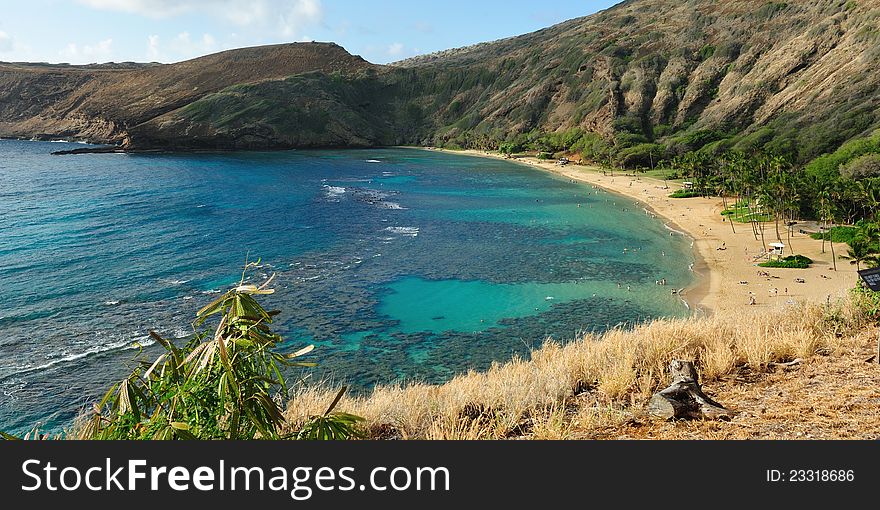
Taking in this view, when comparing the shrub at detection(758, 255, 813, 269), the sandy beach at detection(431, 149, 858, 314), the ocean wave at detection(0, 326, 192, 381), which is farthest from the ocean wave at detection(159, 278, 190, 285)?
the shrub at detection(758, 255, 813, 269)

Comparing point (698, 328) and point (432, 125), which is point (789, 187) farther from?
point (432, 125)

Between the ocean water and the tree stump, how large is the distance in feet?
25.0

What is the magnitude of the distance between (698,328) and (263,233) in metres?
49.1

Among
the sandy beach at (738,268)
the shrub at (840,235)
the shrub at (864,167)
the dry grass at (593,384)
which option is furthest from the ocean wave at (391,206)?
the dry grass at (593,384)

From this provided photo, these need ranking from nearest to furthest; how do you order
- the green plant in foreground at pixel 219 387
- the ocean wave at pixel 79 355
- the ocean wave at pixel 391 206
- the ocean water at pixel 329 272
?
1. the green plant in foreground at pixel 219 387
2. the ocean wave at pixel 79 355
3. the ocean water at pixel 329 272
4. the ocean wave at pixel 391 206

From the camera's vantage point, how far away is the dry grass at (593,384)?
968 cm

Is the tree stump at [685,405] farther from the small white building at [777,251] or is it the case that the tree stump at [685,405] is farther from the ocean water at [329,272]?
the small white building at [777,251]

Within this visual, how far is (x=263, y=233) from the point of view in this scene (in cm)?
5753

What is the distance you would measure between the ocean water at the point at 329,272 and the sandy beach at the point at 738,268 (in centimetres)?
205

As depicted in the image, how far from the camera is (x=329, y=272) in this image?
43.6 meters

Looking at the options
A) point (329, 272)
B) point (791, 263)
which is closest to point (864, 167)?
point (791, 263)

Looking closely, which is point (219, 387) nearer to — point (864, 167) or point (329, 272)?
point (329, 272)

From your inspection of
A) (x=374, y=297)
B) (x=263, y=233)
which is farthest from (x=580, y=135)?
(x=374, y=297)

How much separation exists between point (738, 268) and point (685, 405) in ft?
123
